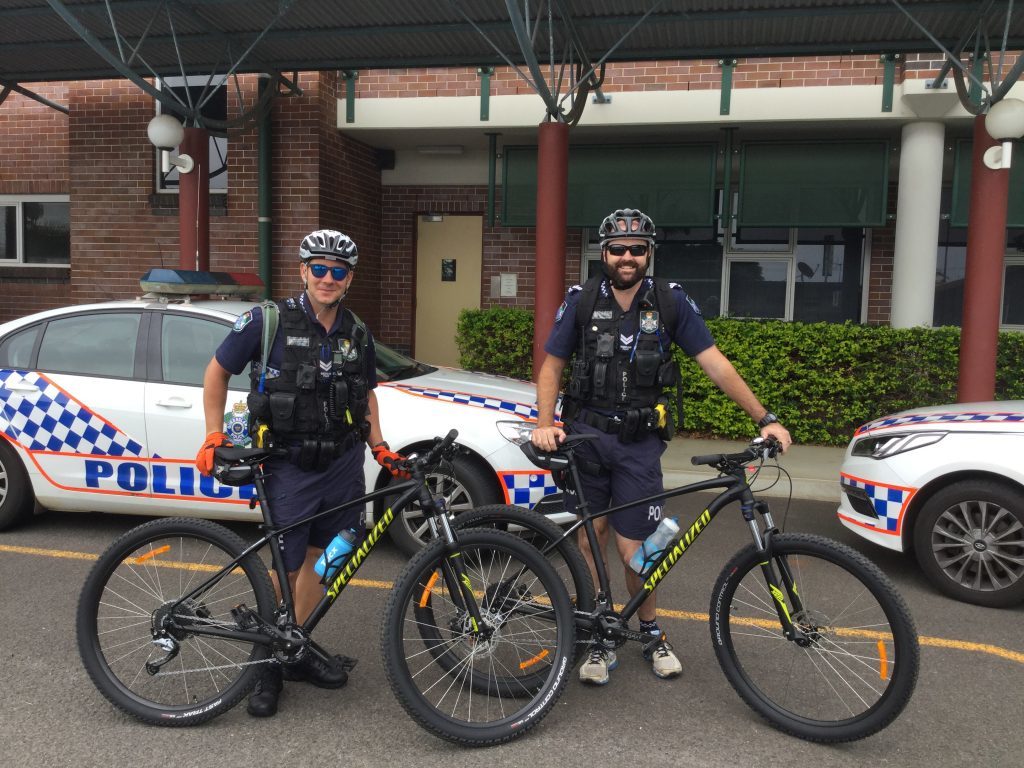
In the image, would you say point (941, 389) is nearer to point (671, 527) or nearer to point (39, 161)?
point (671, 527)

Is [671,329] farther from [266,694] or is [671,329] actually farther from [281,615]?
[266,694]

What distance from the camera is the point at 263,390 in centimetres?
341

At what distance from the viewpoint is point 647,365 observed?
3.55 m

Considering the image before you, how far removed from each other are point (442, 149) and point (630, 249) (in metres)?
8.56

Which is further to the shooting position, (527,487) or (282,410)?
(527,487)

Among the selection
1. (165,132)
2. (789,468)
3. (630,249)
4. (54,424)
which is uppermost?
(165,132)

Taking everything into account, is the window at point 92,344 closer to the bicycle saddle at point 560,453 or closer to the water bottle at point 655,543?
the bicycle saddle at point 560,453

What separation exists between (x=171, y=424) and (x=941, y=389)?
7141 millimetres

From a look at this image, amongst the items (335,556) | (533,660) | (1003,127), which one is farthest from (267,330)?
(1003,127)

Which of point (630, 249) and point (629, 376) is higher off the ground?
point (630, 249)

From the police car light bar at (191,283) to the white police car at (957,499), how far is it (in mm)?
4193

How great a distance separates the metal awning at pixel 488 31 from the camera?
7383 millimetres

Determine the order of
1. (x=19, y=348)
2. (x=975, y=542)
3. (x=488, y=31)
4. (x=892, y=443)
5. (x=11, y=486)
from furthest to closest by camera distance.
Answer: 1. (x=488, y=31)
2. (x=19, y=348)
3. (x=11, y=486)
4. (x=892, y=443)
5. (x=975, y=542)

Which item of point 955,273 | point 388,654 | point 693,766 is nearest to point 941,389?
point 955,273
